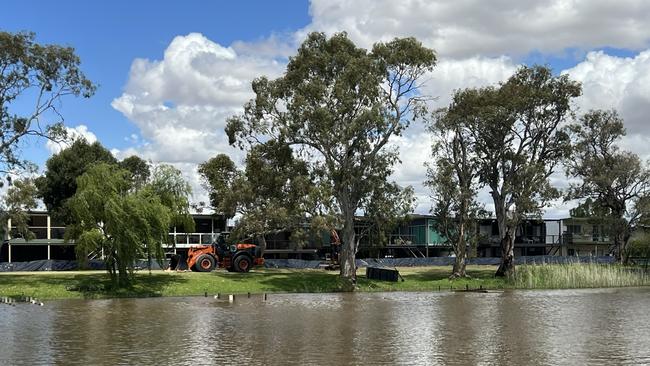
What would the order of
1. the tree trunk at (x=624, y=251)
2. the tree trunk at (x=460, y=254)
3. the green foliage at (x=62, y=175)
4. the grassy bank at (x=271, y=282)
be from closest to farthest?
the grassy bank at (x=271, y=282) → the tree trunk at (x=460, y=254) → the green foliage at (x=62, y=175) → the tree trunk at (x=624, y=251)

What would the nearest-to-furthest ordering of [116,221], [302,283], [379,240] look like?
[116,221] → [302,283] → [379,240]

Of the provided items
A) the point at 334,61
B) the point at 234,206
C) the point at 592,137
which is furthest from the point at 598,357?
the point at 592,137

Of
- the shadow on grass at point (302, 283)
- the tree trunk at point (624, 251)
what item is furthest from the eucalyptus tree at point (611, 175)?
the shadow on grass at point (302, 283)

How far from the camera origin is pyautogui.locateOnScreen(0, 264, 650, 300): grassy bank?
39594 millimetres

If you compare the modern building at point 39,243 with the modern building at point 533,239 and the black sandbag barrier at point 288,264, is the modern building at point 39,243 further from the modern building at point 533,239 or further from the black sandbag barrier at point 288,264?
the modern building at point 533,239

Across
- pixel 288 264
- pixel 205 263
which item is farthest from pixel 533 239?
pixel 205 263

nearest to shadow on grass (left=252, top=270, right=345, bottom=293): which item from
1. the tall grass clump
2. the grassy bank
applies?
the grassy bank

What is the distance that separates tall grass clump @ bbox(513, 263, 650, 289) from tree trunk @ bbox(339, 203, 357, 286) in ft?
40.4

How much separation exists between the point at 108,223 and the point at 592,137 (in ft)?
155

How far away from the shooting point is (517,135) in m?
55.8

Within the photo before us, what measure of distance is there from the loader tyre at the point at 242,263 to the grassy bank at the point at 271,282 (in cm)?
72

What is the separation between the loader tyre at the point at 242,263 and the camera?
1981 inches

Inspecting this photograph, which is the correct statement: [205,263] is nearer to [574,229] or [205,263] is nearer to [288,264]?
[288,264]

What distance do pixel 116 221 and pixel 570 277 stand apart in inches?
1252
